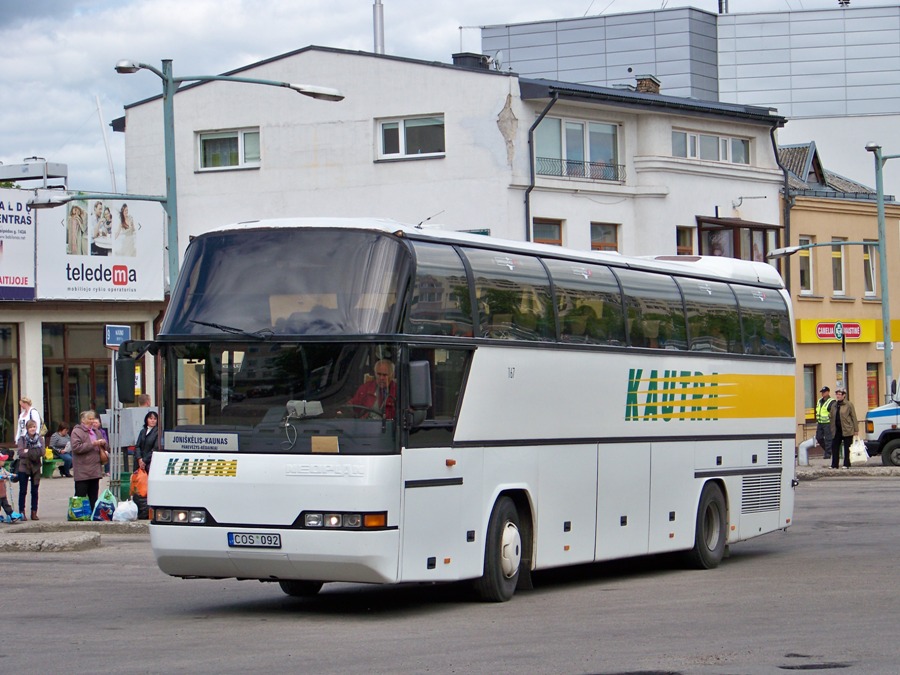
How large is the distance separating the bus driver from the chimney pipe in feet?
119

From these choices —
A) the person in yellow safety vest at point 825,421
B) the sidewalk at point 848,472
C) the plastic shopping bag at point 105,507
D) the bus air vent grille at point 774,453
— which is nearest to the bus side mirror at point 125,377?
the bus air vent grille at point 774,453

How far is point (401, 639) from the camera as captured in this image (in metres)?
11.1

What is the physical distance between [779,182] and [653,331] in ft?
104

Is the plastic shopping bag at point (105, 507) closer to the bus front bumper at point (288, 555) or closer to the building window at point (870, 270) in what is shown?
the bus front bumper at point (288, 555)

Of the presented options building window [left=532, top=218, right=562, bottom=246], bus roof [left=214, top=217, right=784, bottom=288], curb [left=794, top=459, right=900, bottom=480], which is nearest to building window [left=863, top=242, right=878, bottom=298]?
building window [left=532, top=218, right=562, bottom=246]

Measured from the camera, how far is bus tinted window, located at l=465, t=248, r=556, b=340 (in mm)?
13477

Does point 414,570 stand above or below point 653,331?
below

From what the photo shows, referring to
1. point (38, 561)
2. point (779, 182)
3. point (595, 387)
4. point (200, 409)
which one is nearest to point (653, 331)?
point (595, 387)

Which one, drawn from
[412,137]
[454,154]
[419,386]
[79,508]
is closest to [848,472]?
[454,154]

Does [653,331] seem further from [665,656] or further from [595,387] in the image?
[665,656]

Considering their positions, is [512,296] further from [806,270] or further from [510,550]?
[806,270]

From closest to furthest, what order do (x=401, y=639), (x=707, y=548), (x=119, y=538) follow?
(x=401, y=639)
(x=707, y=548)
(x=119, y=538)

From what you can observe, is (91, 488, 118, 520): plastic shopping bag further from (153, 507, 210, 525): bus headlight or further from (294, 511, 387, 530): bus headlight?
(294, 511, 387, 530): bus headlight

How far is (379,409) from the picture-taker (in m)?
12.1
